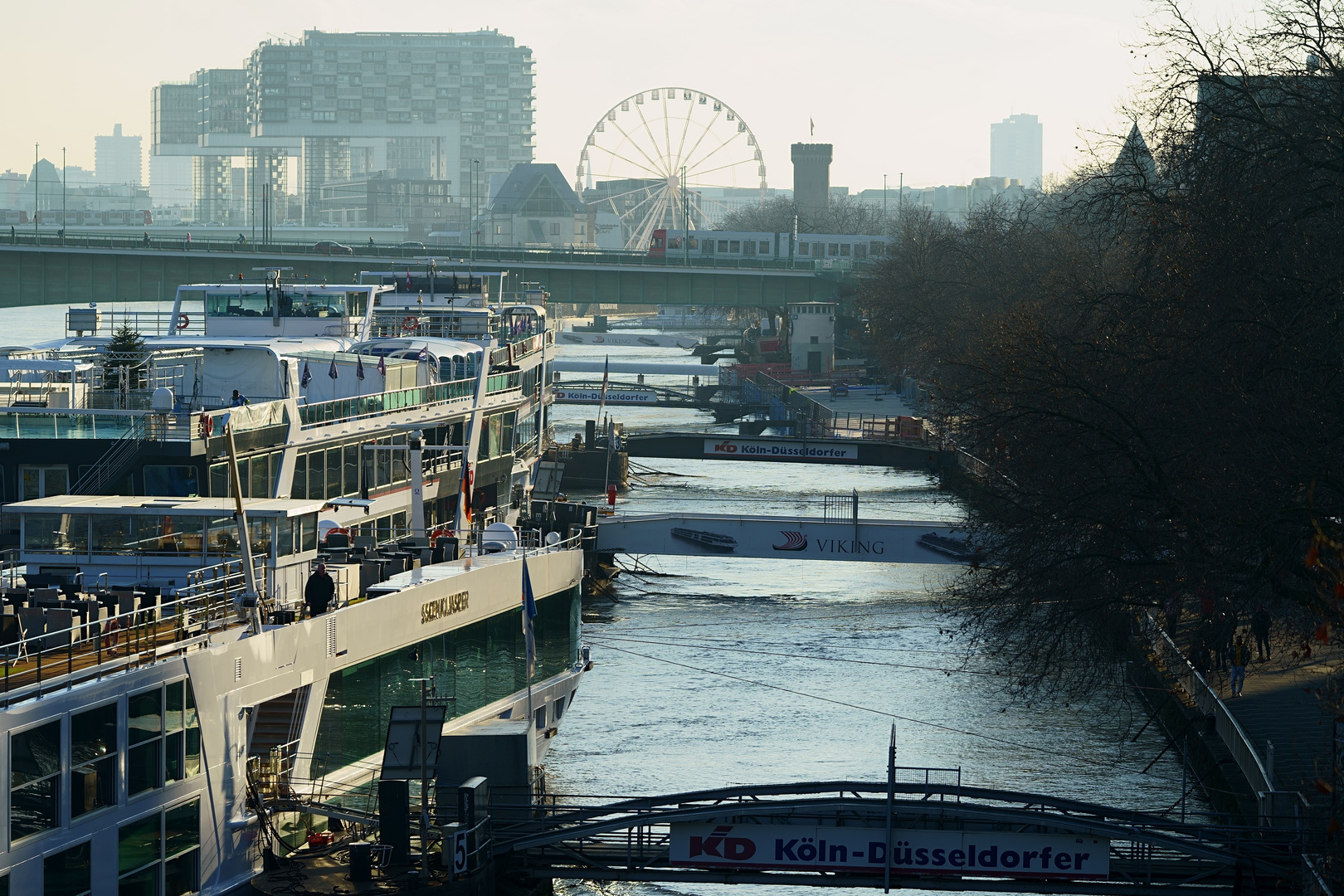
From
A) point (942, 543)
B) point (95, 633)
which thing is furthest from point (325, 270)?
point (95, 633)

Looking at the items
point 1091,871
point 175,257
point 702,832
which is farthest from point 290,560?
point 175,257

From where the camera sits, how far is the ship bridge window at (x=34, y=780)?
677 inches

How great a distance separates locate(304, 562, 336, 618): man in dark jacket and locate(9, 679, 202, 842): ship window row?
10.2ft

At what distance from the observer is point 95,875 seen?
60.3ft

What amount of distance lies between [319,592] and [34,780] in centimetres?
577

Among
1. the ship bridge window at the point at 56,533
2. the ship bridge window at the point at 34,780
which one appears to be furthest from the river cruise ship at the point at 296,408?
the ship bridge window at the point at 34,780

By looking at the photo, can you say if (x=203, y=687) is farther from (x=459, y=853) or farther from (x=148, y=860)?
(x=459, y=853)

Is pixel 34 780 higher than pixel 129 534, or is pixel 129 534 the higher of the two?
pixel 129 534

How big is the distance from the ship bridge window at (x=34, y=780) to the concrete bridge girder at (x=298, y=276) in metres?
75.7

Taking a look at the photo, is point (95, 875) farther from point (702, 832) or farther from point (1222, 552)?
point (1222, 552)

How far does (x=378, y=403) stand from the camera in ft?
128

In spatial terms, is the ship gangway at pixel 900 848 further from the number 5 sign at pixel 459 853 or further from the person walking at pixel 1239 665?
the person walking at pixel 1239 665

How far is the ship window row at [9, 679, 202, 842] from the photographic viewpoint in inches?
685

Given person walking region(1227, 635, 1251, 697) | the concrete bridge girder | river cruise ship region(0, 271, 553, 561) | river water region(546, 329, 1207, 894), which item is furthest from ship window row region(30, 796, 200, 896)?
the concrete bridge girder
